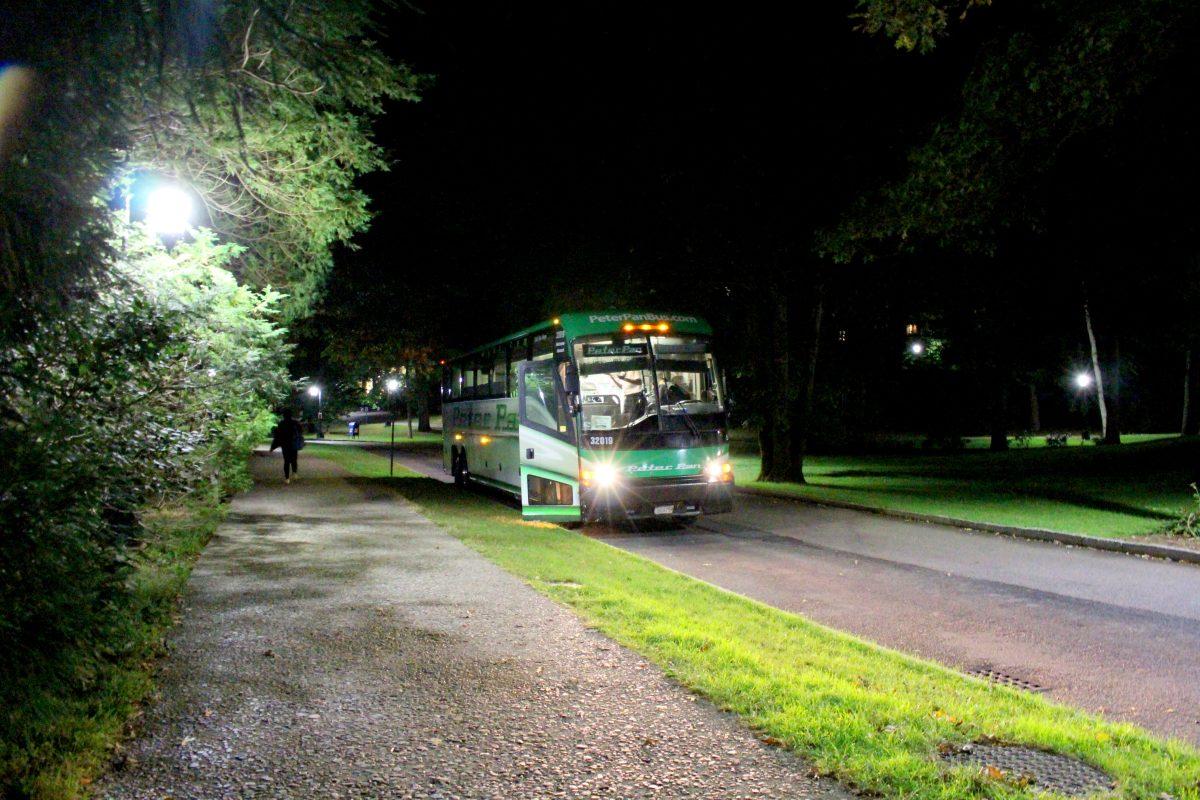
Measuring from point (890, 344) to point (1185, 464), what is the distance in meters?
17.2

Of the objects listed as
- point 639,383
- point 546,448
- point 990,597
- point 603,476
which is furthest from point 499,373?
point 990,597

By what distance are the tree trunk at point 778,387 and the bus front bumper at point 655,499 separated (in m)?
9.88

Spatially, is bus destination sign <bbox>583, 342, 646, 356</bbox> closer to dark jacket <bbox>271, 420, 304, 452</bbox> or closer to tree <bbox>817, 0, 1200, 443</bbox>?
tree <bbox>817, 0, 1200, 443</bbox>

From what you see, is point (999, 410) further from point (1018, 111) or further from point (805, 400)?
point (1018, 111)

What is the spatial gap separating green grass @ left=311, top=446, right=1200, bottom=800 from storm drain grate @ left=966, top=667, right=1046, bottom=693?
481 millimetres

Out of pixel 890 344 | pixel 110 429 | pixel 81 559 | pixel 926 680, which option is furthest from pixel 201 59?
pixel 890 344

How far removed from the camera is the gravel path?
439 cm

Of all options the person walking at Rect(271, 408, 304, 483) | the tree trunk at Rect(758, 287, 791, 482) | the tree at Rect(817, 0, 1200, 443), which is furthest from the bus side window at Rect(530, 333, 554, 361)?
the tree trunk at Rect(758, 287, 791, 482)

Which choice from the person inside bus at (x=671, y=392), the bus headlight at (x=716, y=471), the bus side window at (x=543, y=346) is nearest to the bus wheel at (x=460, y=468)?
the bus side window at (x=543, y=346)

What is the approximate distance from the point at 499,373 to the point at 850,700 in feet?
48.5

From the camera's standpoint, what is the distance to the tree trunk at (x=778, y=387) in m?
24.6

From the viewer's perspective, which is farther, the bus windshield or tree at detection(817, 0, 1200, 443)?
the bus windshield

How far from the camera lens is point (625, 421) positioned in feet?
49.2

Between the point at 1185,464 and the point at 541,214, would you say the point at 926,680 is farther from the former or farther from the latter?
the point at 1185,464
